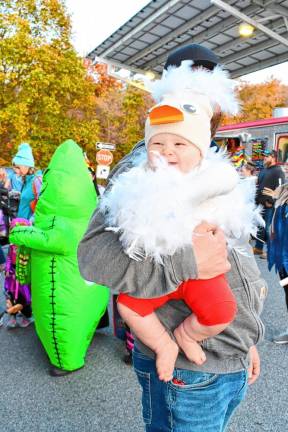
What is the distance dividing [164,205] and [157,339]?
14.1 inches

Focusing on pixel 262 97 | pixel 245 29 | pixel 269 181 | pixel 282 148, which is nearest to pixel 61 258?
pixel 269 181

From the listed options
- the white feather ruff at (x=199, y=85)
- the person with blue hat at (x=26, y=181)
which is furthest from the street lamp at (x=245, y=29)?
the white feather ruff at (x=199, y=85)

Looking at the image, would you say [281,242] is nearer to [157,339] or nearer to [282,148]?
[157,339]

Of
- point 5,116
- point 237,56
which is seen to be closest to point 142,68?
point 237,56

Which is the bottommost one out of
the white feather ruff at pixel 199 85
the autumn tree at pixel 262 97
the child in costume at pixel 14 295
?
the child in costume at pixel 14 295

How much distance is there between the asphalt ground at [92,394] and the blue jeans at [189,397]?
1.30 meters

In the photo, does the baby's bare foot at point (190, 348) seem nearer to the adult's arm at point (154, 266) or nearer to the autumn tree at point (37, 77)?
the adult's arm at point (154, 266)

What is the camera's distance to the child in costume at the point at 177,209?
939mm

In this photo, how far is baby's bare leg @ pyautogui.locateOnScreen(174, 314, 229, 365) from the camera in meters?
1.00

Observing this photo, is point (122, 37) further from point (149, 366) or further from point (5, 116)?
point (149, 366)

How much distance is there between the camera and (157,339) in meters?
1.03

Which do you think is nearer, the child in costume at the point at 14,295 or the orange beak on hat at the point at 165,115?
the orange beak on hat at the point at 165,115

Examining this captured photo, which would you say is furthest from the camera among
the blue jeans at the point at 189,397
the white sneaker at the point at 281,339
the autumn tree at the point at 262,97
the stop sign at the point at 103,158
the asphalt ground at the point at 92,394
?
the autumn tree at the point at 262,97

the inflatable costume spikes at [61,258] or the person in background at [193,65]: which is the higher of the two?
the person in background at [193,65]
